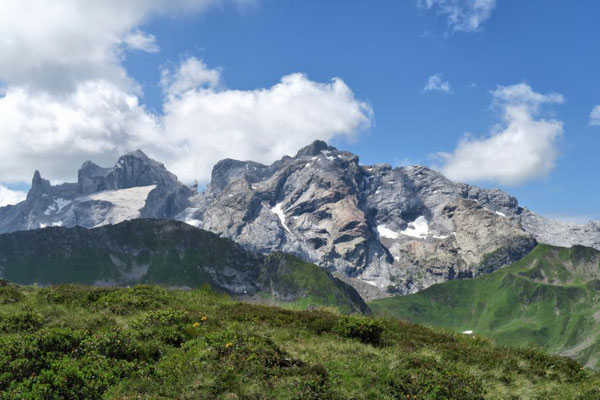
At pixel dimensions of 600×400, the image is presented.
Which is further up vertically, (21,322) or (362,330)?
(362,330)

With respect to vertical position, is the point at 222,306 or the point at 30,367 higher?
the point at 222,306

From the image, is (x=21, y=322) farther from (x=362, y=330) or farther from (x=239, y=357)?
(x=362, y=330)

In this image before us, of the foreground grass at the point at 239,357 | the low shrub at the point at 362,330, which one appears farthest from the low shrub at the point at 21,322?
the low shrub at the point at 362,330

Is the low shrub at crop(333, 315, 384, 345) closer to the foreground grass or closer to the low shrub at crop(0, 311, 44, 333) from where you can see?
the foreground grass

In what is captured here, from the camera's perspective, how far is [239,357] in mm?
15484

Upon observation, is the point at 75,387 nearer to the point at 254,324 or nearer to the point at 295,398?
the point at 295,398

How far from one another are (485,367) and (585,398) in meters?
3.55

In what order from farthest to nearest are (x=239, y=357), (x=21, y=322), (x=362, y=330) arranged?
(x=362, y=330)
(x=21, y=322)
(x=239, y=357)

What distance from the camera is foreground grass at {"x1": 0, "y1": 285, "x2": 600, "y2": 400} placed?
1385 centimetres

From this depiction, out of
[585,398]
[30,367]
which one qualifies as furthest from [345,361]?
[30,367]

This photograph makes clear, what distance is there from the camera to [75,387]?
1339 centimetres

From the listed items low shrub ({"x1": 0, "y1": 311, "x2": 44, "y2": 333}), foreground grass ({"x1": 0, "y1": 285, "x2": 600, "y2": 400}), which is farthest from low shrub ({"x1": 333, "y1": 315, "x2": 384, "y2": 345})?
low shrub ({"x1": 0, "y1": 311, "x2": 44, "y2": 333})

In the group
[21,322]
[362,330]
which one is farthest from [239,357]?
[21,322]

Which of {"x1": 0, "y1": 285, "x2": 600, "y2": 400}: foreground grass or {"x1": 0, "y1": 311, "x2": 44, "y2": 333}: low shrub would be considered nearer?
{"x1": 0, "y1": 285, "x2": 600, "y2": 400}: foreground grass
